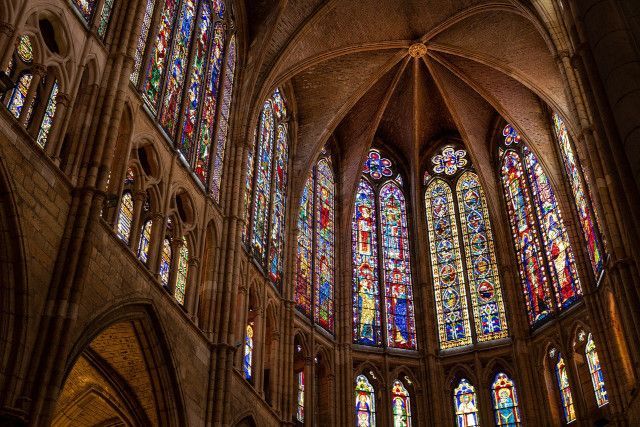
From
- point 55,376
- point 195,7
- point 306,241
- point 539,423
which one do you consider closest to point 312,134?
point 306,241

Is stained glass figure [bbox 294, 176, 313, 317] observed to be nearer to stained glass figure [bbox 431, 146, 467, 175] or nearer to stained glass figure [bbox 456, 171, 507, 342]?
stained glass figure [bbox 431, 146, 467, 175]

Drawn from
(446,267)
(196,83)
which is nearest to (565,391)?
(446,267)

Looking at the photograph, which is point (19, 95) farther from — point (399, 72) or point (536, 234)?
point (536, 234)

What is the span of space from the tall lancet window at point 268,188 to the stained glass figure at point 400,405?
15.3 ft

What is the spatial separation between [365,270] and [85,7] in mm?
12963

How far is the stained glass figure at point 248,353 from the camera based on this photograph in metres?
16.0

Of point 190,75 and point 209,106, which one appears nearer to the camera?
point 190,75

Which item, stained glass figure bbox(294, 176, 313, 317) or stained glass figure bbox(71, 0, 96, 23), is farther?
stained glass figure bbox(294, 176, 313, 317)

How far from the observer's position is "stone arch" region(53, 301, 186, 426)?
12352mm

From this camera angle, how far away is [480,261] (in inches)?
898

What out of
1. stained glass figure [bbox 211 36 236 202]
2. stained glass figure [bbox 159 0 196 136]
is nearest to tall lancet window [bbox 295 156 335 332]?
stained glass figure [bbox 211 36 236 202]

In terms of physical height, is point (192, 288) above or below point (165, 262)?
below

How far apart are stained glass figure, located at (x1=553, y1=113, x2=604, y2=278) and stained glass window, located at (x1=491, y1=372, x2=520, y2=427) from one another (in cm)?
384

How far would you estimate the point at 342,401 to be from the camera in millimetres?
19672
